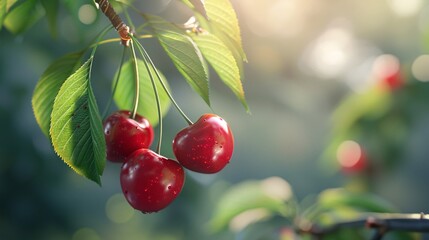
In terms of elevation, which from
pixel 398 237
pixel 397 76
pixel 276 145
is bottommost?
pixel 276 145

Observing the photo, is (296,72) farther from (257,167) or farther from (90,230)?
(90,230)

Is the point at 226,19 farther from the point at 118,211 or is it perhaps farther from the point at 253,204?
the point at 118,211

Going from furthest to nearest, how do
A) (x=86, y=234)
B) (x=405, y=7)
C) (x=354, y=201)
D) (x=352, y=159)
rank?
(x=405, y=7) → (x=86, y=234) → (x=352, y=159) → (x=354, y=201)

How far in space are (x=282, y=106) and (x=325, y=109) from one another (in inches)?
22.4

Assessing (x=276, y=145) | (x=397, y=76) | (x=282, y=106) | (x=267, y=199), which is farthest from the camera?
(x=276, y=145)

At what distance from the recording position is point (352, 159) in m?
2.31

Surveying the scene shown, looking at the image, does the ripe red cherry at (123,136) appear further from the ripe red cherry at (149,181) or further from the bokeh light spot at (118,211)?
the bokeh light spot at (118,211)

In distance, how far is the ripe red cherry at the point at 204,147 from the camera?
0.56m

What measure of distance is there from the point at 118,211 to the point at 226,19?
3.13 m

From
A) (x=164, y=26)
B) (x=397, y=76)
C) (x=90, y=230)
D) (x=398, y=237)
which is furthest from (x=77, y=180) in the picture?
(x=164, y=26)

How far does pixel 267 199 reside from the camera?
1236 mm

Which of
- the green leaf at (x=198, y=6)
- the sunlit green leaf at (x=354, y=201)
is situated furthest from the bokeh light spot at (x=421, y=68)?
the green leaf at (x=198, y=6)

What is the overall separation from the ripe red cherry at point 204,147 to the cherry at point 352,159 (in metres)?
1.77

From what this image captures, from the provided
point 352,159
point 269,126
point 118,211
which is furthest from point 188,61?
point 269,126
